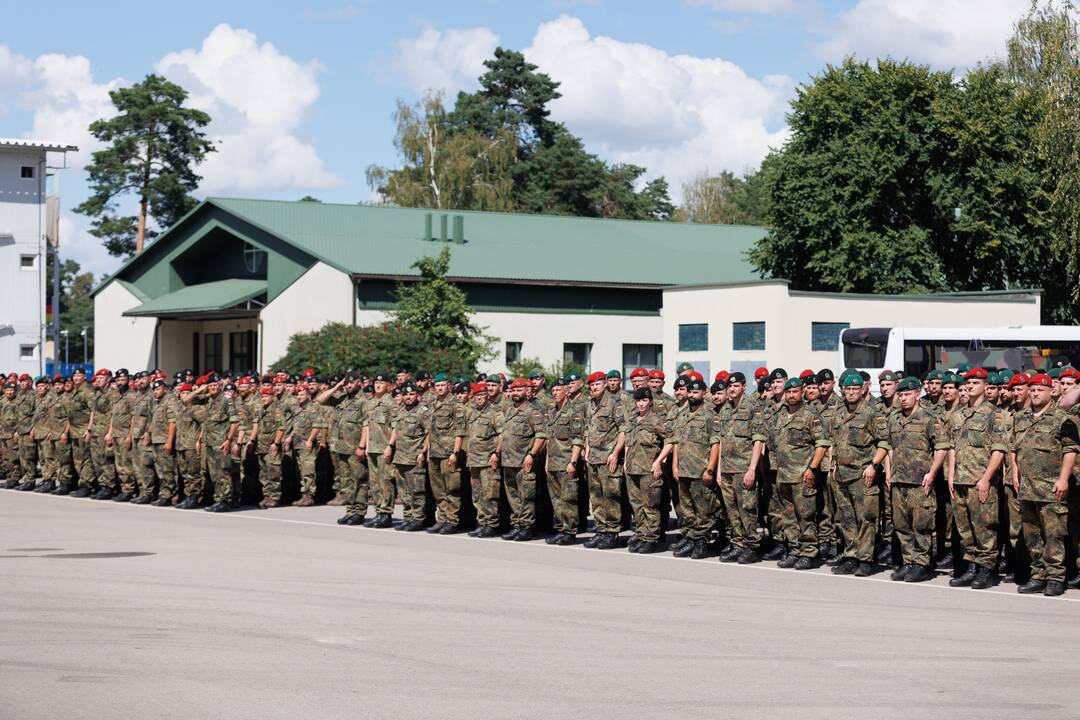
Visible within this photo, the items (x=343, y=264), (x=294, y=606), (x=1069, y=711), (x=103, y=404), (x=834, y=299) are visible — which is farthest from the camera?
(x=343, y=264)

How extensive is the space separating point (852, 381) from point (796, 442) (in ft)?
2.58

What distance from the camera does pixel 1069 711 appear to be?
23.4 feet

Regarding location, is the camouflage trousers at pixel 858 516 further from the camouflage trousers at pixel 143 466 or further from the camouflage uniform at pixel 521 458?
the camouflage trousers at pixel 143 466

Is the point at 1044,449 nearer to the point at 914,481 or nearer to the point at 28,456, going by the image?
the point at 914,481

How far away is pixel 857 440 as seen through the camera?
13047 mm

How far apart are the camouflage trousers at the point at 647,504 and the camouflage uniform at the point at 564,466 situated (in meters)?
0.83

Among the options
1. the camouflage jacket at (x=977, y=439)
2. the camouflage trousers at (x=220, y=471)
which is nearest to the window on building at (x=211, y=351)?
the camouflage trousers at (x=220, y=471)

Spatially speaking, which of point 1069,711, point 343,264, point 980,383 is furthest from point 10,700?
point 343,264

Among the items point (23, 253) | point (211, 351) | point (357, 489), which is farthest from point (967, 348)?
point (23, 253)

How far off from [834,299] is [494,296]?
11483 millimetres

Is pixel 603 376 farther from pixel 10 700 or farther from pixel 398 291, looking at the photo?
pixel 398 291

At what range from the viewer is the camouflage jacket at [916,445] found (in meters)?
12.5

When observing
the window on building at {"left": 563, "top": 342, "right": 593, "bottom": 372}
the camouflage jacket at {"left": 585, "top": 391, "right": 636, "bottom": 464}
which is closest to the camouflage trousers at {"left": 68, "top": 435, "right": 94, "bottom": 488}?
the camouflage jacket at {"left": 585, "top": 391, "right": 636, "bottom": 464}

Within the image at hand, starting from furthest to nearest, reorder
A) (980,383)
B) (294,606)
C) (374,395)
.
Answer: (374,395) < (980,383) < (294,606)
